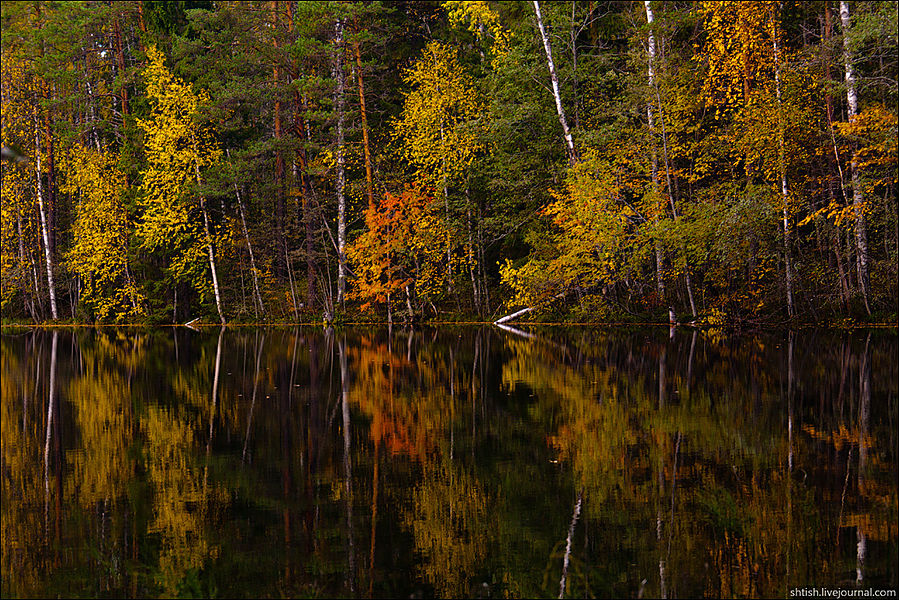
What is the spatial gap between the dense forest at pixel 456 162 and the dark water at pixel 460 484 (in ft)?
32.3

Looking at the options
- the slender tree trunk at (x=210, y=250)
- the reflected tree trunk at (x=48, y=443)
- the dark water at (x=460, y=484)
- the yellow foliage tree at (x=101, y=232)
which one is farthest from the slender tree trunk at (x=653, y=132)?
the yellow foliage tree at (x=101, y=232)

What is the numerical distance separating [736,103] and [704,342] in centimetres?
1005

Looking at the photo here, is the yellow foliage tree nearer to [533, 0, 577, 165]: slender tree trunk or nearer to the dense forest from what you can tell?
the dense forest

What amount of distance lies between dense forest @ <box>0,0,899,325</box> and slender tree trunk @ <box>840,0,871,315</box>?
0.10 metres

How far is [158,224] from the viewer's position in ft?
117

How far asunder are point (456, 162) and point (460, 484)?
2680cm

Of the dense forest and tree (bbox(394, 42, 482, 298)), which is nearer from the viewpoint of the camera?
the dense forest

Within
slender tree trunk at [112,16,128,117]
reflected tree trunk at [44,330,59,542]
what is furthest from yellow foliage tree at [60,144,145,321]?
reflected tree trunk at [44,330,59,542]

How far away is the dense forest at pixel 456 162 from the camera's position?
2461 centimetres

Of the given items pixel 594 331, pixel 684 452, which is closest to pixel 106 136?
pixel 594 331

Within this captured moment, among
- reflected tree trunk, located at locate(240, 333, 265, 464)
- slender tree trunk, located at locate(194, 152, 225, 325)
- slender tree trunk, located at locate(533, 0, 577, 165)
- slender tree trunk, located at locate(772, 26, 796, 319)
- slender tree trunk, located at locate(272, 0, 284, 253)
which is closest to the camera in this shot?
reflected tree trunk, located at locate(240, 333, 265, 464)

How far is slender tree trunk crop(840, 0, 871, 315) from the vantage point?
21.7 m

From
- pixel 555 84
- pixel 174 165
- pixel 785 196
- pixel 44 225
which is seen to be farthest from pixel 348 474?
pixel 44 225

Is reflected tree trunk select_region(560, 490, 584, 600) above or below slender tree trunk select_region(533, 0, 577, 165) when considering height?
below
